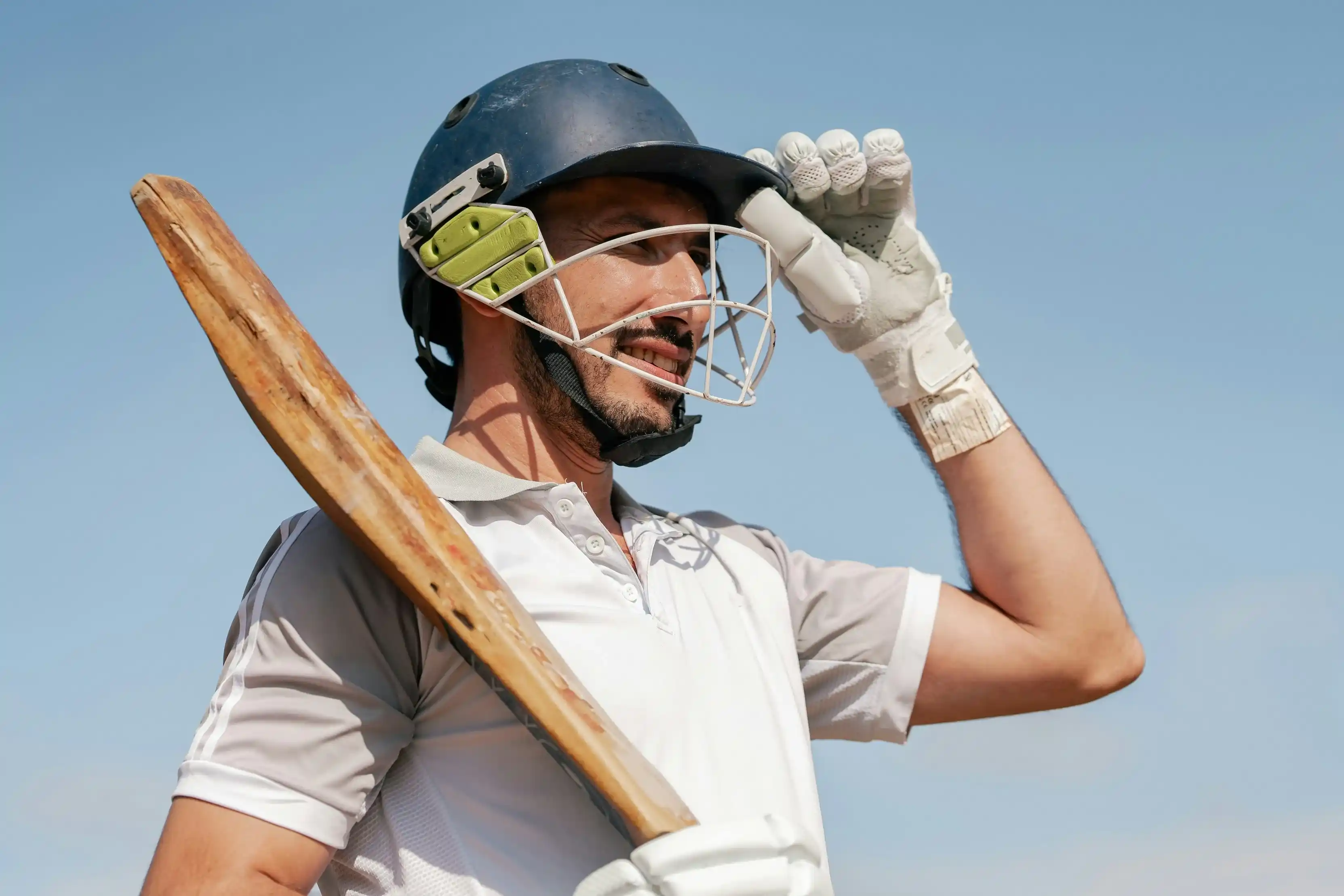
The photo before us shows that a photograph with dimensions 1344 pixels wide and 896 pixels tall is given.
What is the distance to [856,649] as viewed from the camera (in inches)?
117

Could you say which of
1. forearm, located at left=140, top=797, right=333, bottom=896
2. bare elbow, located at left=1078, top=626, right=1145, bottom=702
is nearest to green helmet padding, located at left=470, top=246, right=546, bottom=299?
forearm, located at left=140, top=797, right=333, bottom=896

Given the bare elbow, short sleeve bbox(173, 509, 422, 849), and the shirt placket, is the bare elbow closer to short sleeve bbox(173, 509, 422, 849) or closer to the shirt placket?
the shirt placket

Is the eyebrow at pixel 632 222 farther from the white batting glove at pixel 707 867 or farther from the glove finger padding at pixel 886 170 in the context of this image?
the white batting glove at pixel 707 867

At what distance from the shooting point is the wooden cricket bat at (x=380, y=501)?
2.10 meters

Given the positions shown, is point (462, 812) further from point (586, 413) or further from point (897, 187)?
point (897, 187)

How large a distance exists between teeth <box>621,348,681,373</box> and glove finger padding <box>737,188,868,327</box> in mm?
409

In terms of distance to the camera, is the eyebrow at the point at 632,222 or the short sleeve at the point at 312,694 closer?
the short sleeve at the point at 312,694

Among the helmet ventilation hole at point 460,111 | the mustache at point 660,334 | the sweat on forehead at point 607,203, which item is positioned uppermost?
the helmet ventilation hole at point 460,111

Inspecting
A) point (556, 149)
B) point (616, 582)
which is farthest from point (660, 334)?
point (616, 582)

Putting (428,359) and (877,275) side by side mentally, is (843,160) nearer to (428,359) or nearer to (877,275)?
(877,275)

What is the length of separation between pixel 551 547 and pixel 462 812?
531 millimetres

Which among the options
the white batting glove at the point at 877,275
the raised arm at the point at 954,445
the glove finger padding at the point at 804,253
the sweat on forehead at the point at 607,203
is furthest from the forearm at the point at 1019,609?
the sweat on forehead at the point at 607,203

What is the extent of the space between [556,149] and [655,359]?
498mm

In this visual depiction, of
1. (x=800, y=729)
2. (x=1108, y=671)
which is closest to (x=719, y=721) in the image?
(x=800, y=729)
